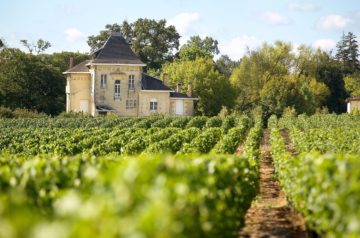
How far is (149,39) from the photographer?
86.9 meters

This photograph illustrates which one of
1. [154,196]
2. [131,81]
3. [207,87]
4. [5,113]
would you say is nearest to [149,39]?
[207,87]

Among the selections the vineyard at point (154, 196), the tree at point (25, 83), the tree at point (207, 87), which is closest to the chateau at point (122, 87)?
the tree at point (207, 87)

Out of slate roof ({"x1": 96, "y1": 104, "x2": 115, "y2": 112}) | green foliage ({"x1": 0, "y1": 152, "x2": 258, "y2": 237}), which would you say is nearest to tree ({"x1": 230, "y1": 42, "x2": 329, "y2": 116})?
→ slate roof ({"x1": 96, "y1": 104, "x2": 115, "y2": 112})

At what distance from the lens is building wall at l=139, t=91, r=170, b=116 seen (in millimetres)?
58469

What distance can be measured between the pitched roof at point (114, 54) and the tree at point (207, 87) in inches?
389

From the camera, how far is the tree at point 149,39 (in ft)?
284

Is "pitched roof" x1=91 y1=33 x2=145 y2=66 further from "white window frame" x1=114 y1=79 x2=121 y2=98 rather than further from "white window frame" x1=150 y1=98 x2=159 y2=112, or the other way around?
"white window frame" x1=150 y1=98 x2=159 y2=112

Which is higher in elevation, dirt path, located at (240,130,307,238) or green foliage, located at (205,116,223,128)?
green foliage, located at (205,116,223,128)

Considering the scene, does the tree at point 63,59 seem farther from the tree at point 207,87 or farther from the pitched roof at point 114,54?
the tree at point 207,87

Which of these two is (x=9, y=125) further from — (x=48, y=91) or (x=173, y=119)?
(x=48, y=91)

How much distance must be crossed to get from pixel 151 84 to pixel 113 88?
12.7 feet

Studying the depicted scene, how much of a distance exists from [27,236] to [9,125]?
42456 millimetres

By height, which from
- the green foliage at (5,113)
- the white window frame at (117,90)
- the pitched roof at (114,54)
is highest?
the pitched roof at (114,54)

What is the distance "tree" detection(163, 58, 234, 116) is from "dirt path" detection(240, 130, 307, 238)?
4713 centimetres
